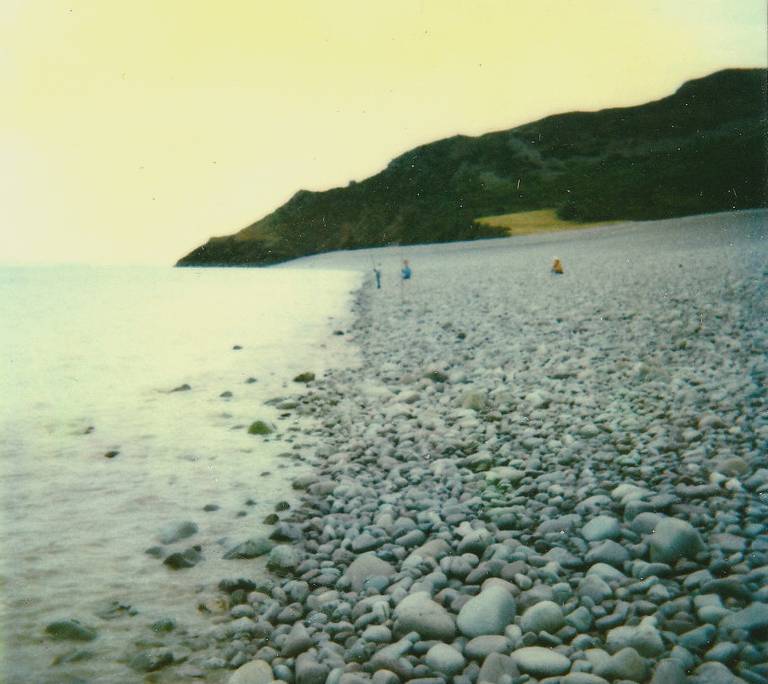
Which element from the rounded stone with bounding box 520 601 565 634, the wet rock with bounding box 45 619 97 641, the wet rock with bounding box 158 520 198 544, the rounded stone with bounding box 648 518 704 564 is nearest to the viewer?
the rounded stone with bounding box 520 601 565 634

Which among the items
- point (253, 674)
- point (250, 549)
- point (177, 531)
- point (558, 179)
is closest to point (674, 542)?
point (253, 674)

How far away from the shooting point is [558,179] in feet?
254

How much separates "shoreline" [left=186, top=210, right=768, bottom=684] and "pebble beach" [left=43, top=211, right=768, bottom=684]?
0.5 inches

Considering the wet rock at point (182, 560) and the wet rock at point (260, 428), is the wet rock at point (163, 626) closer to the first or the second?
the wet rock at point (182, 560)

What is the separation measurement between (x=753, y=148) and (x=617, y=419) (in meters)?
57.1

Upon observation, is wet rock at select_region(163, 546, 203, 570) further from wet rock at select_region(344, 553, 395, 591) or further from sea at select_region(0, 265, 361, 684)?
wet rock at select_region(344, 553, 395, 591)

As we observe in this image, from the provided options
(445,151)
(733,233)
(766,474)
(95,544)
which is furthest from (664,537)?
(445,151)

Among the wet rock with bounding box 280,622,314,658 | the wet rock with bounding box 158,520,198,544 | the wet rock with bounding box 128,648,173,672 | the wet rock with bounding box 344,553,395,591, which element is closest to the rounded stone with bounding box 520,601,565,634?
the wet rock with bounding box 344,553,395,591

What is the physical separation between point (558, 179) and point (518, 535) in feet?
264

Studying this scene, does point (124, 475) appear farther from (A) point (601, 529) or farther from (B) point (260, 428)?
(A) point (601, 529)

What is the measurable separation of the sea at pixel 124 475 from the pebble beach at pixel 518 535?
24 centimetres

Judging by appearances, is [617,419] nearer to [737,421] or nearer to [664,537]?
[737,421]

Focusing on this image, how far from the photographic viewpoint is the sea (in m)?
2.99

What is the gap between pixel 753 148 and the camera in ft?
166
